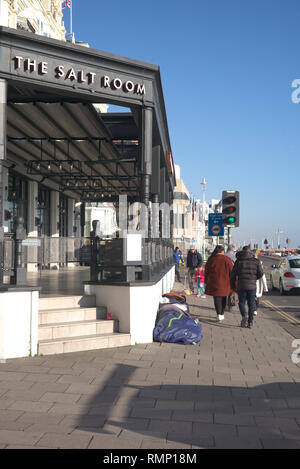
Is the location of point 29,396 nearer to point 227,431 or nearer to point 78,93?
point 227,431

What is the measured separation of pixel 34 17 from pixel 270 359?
3343 centimetres

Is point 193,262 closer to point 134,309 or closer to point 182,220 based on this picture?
point 134,309

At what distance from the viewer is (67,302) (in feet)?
29.0

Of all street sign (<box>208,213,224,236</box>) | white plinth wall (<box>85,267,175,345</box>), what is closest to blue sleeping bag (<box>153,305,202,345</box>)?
white plinth wall (<box>85,267,175,345</box>)

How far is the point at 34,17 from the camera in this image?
115ft

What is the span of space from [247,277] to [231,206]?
Result: 1999mm

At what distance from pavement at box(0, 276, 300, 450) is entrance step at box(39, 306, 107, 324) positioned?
901mm

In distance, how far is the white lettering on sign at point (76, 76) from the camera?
8094 millimetres

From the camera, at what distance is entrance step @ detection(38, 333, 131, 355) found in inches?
296

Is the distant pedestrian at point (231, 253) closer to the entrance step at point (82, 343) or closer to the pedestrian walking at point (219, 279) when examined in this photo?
the pedestrian walking at point (219, 279)

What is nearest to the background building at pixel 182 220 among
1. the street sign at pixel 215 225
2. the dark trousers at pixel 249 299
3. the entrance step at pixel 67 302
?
the street sign at pixel 215 225

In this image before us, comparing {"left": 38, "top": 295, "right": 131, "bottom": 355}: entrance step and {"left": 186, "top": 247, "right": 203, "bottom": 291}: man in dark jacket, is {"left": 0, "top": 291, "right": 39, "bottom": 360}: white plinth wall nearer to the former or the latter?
{"left": 38, "top": 295, "right": 131, "bottom": 355}: entrance step

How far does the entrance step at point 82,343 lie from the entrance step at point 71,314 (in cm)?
50
